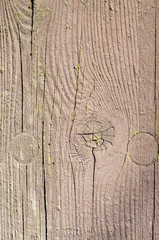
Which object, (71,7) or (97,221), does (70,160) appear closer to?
(97,221)

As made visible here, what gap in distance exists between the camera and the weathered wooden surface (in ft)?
3.85

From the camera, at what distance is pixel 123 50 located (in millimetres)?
1173

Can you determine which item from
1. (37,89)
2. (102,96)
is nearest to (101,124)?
(102,96)

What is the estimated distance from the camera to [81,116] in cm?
120

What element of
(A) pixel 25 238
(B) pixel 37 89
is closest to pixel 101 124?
(B) pixel 37 89

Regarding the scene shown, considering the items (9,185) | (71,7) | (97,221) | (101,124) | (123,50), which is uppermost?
(71,7)

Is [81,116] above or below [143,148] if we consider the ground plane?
above

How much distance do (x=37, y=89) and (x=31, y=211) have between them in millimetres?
617

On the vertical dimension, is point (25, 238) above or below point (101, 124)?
below

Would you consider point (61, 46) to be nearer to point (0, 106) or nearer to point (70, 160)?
point (0, 106)

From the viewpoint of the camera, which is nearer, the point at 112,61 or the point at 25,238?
the point at 112,61

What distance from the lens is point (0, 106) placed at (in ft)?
4.11

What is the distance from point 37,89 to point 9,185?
20.1 inches

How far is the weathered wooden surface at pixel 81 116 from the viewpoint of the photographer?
117 cm
